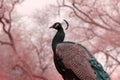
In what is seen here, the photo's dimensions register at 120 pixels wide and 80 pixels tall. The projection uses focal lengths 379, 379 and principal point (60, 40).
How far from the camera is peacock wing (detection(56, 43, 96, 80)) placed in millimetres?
3434

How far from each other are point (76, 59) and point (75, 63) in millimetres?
44

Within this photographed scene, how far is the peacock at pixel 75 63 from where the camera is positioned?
11.2ft

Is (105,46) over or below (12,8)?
below

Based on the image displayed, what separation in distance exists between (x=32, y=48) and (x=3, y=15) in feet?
5.73

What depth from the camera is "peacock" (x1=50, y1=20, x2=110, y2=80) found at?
3428 millimetres

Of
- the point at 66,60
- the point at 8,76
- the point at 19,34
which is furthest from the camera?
the point at 19,34

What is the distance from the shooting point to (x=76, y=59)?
3525 millimetres

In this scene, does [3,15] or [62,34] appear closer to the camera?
[62,34]

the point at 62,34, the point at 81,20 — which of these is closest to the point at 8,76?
the point at 81,20

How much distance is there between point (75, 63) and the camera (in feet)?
11.5

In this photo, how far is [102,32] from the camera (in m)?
14.8

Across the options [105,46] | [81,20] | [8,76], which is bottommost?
[8,76]

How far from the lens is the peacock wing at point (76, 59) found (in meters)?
3.43

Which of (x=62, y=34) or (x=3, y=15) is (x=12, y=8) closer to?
(x=3, y=15)
